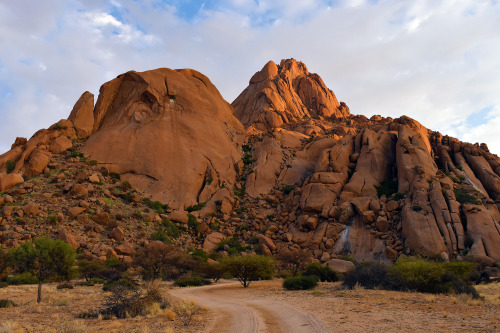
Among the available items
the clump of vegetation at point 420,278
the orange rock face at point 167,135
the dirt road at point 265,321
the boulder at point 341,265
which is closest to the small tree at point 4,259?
the orange rock face at point 167,135

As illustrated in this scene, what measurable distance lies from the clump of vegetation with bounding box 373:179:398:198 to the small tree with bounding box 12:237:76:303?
133ft

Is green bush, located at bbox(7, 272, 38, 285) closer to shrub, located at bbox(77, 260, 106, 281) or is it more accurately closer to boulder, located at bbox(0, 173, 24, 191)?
shrub, located at bbox(77, 260, 106, 281)

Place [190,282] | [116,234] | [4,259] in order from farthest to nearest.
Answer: [116,234] < [190,282] < [4,259]

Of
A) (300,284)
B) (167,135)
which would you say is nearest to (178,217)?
(167,135)

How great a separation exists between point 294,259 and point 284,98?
5726 centimetres

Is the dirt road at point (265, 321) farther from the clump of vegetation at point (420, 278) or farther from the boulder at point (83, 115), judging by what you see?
the boulder at point (83, 115)

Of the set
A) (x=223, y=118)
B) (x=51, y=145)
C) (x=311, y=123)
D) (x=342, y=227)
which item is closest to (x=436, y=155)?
(x=342, y=227)

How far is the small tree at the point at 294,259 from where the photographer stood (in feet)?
139

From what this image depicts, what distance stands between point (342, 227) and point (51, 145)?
44540 millimetres

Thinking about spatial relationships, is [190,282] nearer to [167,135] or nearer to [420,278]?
[420,278]

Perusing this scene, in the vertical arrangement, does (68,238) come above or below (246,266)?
above

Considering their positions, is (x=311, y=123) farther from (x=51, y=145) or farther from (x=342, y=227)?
(x=51, y=145)

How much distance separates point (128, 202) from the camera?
4962 centimetres

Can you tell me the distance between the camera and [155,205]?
50500mm
